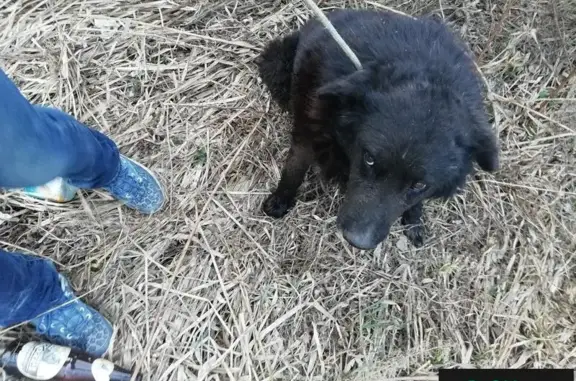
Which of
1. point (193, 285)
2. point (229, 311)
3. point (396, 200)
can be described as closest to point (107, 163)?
point (193, 285)

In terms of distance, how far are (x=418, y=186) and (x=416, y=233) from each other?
0.76 metres

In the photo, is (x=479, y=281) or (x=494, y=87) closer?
(x=479, y=281)

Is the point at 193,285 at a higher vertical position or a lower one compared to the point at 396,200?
lower

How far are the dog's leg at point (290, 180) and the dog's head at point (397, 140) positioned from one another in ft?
1.09

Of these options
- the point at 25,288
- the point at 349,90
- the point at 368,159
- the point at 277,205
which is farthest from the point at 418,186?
the point at 25,288

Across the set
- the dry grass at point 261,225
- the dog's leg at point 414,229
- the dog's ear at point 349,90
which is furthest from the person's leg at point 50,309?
the dog's leg at point 414,229

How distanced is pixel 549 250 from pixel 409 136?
129cm

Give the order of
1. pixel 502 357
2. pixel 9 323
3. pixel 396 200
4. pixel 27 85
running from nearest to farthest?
pixel 396 200 → pixel 9 323 → pixel 502 357 → pixel 27 85

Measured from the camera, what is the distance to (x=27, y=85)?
2668 mm

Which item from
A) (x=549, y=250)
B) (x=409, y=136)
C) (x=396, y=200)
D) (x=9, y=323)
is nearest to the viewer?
(x=409, y=136)

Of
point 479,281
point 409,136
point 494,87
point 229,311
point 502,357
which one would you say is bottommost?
point 502,357

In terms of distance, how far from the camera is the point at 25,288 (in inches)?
74.9

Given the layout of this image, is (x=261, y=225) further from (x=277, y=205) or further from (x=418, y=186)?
(x=418, y=186)

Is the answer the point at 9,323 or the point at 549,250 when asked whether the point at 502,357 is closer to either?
the point at 549,250
